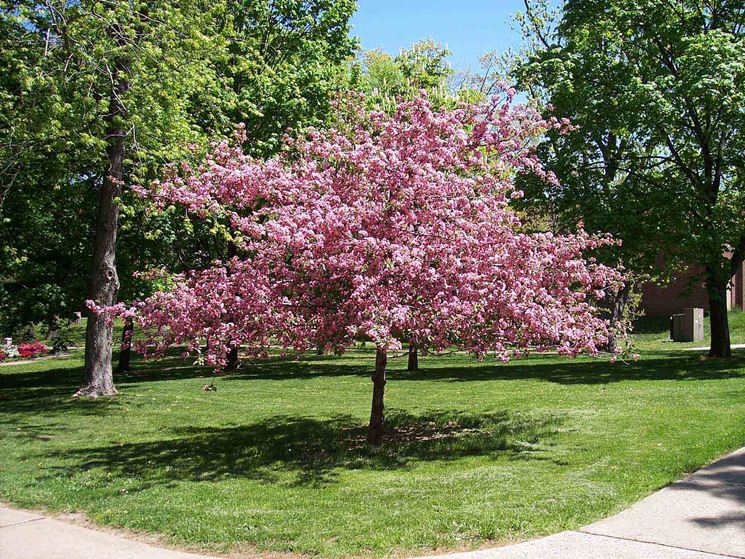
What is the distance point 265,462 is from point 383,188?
152 inches

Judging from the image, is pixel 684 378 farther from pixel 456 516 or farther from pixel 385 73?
pixel 385 73

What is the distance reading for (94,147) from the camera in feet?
48.6

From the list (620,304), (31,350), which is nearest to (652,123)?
(620,304)

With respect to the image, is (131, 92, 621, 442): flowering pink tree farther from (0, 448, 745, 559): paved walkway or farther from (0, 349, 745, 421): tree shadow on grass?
(0, 349, 745, 421): tree shadow on grass

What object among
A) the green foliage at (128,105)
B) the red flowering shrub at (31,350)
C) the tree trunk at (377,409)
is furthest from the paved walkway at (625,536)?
the red flowering shrub at (31,350)

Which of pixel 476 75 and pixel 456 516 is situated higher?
pixel 476 75

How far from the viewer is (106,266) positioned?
52.4ft

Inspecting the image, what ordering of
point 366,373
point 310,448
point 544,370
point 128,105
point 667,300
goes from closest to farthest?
point 310,448 < point 128,105 < point 544,370 < point 366,373 < point 667,300

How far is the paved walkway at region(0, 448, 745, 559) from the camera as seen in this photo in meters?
5.14

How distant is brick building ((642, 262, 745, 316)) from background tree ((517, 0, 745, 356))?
18.3 m

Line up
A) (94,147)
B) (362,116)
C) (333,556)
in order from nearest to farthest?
(333,556)
(362,116)
(94,147)

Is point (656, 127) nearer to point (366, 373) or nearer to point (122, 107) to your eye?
point (366, 373)

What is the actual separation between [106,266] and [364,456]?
9233 mm

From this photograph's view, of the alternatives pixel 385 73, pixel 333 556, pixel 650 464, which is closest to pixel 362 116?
pixel 650 464
